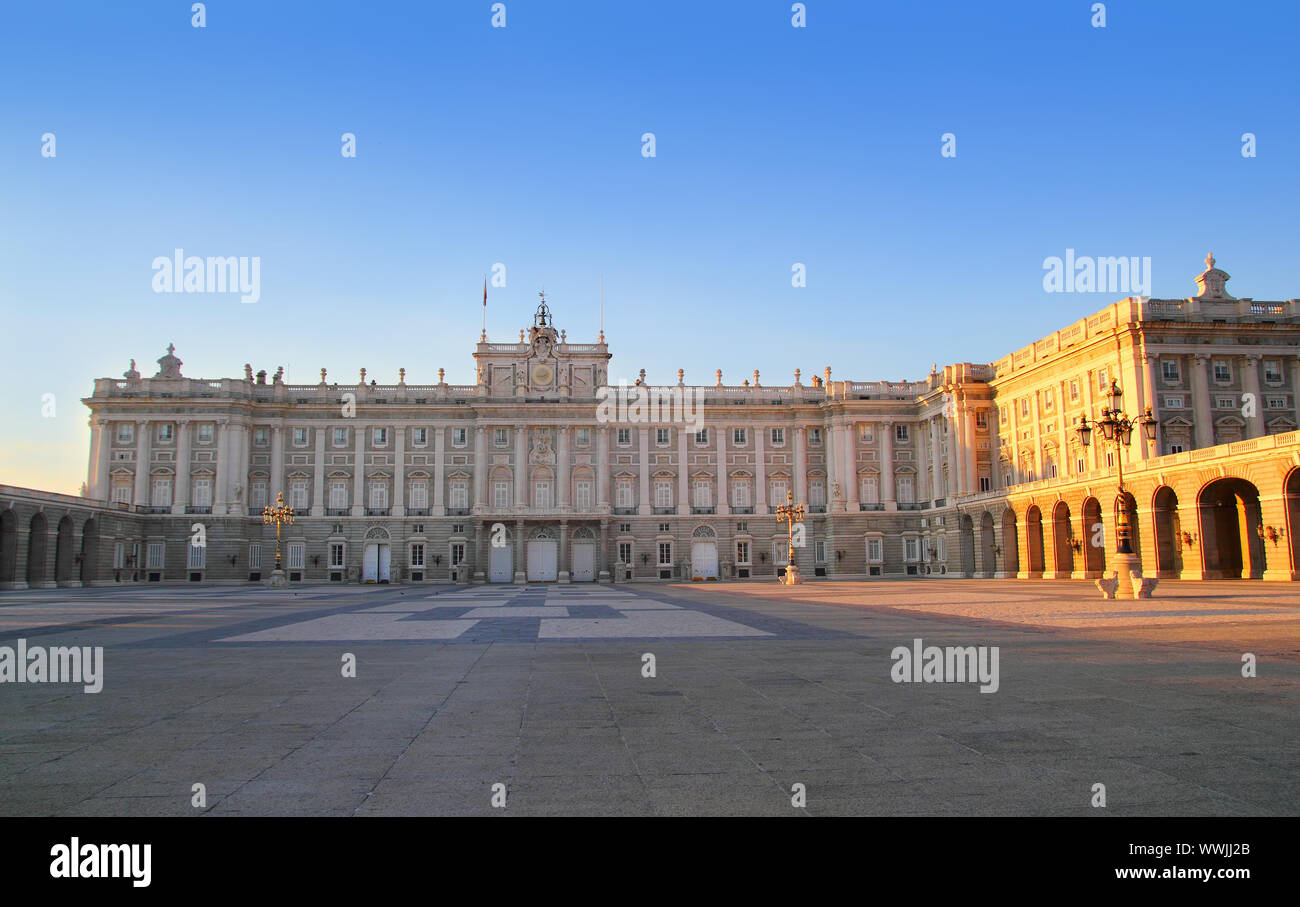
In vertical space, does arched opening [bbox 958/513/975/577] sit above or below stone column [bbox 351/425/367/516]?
below

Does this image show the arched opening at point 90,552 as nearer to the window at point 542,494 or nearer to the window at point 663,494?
the window at point 542,494

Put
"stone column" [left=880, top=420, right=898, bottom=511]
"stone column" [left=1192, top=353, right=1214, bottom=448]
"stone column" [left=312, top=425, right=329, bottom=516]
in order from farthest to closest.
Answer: "stone column" [left=880, top=420, right=898, bottom=511] < "stone column" [left=312, top=425, right=329, bottom=516] < "stone column" [left=1192, top=353, right=1214, bottom=448]

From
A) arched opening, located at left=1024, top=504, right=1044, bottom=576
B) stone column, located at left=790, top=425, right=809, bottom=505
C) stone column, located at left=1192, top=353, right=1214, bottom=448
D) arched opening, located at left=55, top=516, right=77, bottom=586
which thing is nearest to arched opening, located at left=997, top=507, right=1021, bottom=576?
arched opening, located at left=1024, top=504, right=1044, bottom=576

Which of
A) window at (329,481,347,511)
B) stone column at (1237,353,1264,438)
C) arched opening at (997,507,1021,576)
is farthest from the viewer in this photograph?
window at (329,481,347,511)

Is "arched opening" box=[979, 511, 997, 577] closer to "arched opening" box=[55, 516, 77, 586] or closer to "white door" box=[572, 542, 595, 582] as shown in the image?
"white door" box=[572, 542, 595, 582]

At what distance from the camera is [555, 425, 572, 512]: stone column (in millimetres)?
71000

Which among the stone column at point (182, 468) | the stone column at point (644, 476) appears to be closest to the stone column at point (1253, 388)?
the stone column at point (644, 476)

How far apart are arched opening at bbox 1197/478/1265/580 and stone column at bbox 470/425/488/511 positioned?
47.9 metres

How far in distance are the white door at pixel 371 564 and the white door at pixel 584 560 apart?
605 inches

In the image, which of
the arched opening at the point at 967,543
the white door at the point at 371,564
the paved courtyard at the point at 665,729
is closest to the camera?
the paved courtyard at the point at 665,729

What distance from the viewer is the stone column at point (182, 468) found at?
2675 inches

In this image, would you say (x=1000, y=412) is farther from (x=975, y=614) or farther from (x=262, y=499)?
(x=262, y=499)

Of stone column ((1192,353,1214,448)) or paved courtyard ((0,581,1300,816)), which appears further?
stone column ((1192,353,1214,448))
